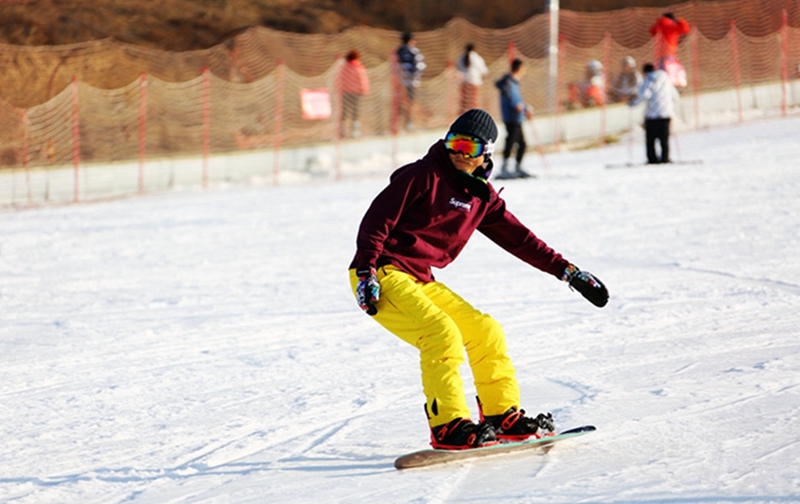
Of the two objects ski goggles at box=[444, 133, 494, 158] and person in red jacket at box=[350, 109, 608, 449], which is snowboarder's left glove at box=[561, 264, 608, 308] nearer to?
person in red jacket at box=[350, 109, 608, 449]

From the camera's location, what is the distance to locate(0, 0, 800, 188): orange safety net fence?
675 inches

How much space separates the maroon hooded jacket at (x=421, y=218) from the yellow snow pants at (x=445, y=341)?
10cm

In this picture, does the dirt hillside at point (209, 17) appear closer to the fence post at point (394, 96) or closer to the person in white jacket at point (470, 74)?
the fence post at point (394, 96)

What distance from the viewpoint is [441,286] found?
14.9ft

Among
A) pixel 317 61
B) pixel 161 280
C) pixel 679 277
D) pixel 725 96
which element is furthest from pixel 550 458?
pixel 725 96

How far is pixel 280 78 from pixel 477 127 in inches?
573

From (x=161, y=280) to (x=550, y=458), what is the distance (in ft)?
18.0

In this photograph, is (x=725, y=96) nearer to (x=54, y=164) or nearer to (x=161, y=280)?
(x=54, y=164)

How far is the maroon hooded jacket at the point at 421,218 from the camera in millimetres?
4293

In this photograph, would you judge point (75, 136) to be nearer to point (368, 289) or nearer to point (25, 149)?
point (25, 149)

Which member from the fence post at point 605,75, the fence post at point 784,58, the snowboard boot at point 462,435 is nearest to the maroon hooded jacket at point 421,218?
the snowboard boot at point 462,435

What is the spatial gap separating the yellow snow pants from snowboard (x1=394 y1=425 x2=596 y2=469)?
13 centimetres

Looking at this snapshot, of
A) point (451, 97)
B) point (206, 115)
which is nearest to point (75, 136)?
point (206, 115)

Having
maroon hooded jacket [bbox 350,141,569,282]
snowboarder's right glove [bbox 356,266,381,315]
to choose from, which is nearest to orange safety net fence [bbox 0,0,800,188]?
maroon hooded jacket [bbox 350,141,569,282]
